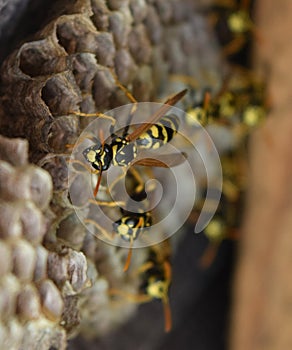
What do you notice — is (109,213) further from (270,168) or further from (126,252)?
(270,168)

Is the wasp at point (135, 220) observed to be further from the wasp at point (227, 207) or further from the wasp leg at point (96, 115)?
the wasp at point (227, 207)

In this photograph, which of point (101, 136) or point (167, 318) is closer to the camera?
point (101, 136)

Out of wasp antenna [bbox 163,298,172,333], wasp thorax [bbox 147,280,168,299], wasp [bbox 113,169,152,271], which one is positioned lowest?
wasp antenna [bbox 163,298,172,333]

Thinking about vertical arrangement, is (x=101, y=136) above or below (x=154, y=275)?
above

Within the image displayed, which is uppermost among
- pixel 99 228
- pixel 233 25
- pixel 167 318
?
pixel 233 25

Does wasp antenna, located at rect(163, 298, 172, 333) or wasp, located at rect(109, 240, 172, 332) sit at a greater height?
wasp, located at rect(109, 240, 172, 332)

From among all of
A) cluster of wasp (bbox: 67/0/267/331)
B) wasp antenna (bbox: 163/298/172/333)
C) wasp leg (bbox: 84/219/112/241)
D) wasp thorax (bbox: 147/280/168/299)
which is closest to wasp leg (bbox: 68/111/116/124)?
cluster of wasp (bbox: 67/0/267/331)

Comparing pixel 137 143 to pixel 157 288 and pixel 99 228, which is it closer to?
pixel 99 228

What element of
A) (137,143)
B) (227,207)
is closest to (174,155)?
(137,143)

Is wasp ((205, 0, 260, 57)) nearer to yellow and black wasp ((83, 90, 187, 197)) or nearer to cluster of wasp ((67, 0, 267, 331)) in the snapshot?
cluster of wasp ((67, 0, 267, 331))
